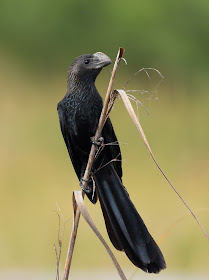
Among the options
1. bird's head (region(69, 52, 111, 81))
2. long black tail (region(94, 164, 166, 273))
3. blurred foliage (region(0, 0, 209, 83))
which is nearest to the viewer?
long black tail (region(94, 164, 166, 273))

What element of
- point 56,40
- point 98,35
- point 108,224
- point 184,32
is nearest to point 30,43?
point 56,40

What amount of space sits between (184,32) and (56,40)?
2.71 feet

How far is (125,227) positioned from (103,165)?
29 centimetres

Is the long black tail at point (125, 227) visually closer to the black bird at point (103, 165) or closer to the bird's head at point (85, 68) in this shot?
the black bird at point (103, 165)

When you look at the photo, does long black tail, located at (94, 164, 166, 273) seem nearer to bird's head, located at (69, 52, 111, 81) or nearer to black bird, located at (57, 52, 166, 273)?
black bird, located at (57, 52, 166, 273)

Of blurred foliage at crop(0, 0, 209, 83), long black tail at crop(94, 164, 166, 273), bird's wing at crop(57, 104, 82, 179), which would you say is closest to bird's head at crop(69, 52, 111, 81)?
bird's wing at crop(57, 104, 82, 179)

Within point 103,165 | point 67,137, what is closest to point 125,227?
point 103,165

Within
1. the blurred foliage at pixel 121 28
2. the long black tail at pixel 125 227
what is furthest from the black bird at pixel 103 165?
the blurred foliage at pixel 121 28

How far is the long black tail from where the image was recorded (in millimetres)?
1505

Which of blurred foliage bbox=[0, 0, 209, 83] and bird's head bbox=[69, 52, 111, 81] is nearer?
bird's head bbox=[69, 52, 111, 81]

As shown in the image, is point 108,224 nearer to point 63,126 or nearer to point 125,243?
point 125,243

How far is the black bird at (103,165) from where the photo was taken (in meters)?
1.53

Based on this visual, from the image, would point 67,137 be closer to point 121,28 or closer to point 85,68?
point 85,68

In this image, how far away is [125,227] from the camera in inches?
61.9
